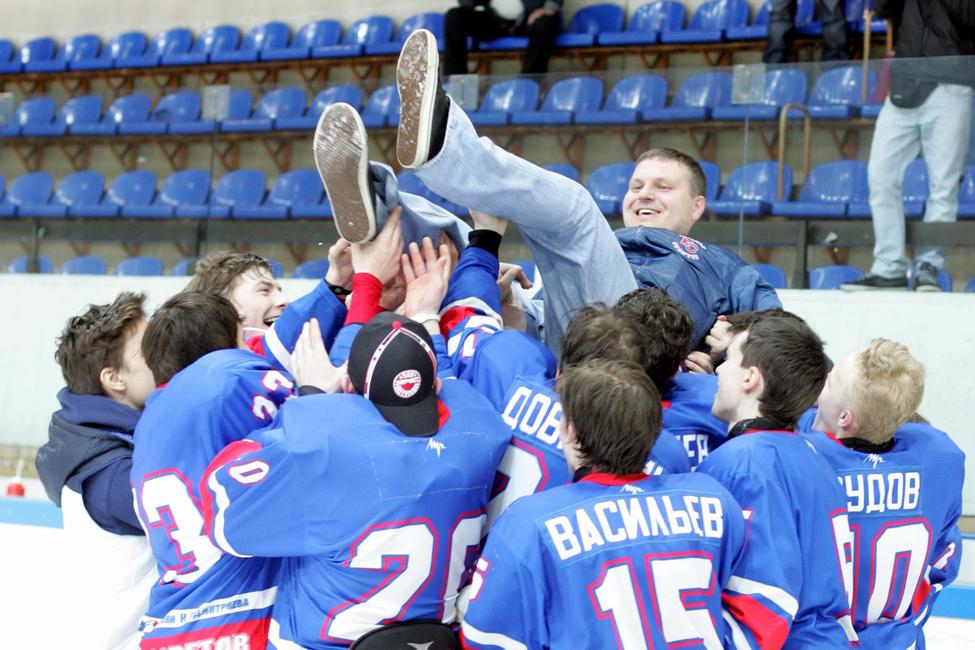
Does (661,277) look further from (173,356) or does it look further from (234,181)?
(234,181)

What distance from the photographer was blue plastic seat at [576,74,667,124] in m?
5.17

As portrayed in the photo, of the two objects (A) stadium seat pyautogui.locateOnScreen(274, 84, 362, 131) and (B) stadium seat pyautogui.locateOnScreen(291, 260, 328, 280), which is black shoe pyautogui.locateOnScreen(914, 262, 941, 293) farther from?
(A) stadium seat pyautogui.locateOnScreen(274, 84, 362, 131)

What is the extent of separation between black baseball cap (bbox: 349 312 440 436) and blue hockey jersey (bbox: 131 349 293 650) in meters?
0.32

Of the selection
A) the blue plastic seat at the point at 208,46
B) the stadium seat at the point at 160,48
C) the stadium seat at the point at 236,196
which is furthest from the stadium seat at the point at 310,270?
the stadium seat at the point at 160,48

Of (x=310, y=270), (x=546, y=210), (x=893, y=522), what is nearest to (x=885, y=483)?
(x=893, y=522)

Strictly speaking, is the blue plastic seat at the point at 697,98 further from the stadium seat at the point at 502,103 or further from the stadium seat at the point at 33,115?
the stadium seat at the point at 33,115

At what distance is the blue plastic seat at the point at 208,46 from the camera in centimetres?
945

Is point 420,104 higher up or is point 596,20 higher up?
point 596,20

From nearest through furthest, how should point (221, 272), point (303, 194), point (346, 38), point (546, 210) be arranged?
point (546, 210) → point (221, 272) → point (303, 194) → point (346, 38)

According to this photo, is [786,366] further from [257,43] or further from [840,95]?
[257,43]

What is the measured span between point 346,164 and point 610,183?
3.15 meters

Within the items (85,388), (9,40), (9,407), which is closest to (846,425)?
(85,388)

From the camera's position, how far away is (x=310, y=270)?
540 cm

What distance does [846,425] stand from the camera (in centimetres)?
216
